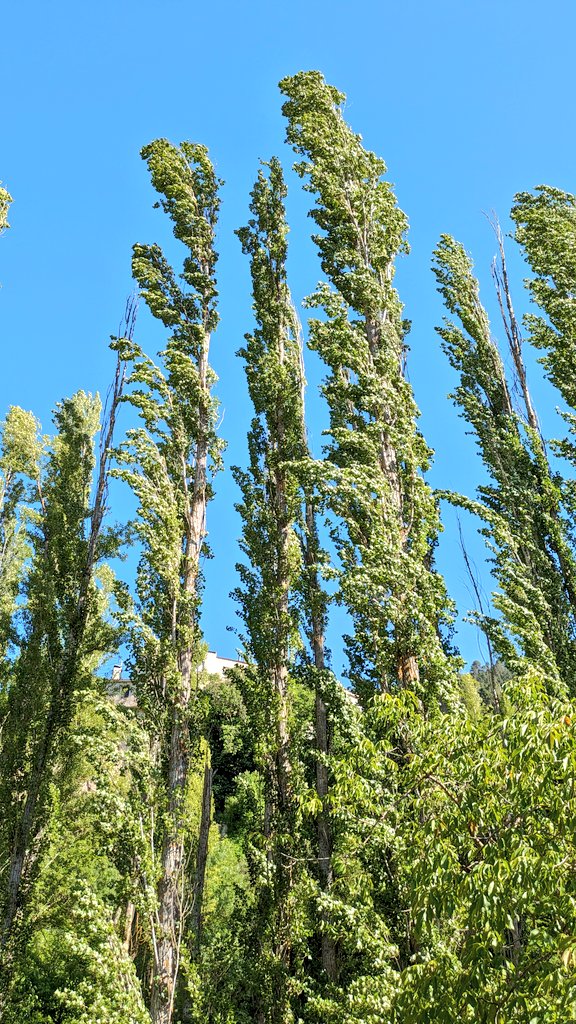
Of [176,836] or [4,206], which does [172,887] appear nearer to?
[176,836]

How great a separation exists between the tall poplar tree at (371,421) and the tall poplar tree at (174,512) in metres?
2.21

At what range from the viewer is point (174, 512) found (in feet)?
33.9

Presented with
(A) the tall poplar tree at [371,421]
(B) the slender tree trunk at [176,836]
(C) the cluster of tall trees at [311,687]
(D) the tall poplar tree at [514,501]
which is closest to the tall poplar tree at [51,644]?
(C) the cluster of tall trees at [311,687]

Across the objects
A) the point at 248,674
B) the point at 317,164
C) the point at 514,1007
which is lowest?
the point at 514,1007

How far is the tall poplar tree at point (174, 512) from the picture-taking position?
8.45 m

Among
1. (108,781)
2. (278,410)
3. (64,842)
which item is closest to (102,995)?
(108,781)

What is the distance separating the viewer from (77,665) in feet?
37.8

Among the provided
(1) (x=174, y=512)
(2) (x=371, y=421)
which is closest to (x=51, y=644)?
(1) (x=174, y=512)

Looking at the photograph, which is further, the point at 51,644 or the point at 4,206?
the point at 51,644

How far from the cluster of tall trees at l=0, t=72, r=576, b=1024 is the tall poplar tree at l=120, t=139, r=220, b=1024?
0.14 ft

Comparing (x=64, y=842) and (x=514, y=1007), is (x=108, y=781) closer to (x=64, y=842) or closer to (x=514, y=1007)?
(x=64, y=842)

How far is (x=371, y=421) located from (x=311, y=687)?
3.95 m

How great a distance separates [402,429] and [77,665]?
6468 mm

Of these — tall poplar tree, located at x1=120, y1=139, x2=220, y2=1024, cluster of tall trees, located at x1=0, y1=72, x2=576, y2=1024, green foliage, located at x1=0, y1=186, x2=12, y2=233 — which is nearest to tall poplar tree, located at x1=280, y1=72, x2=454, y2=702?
cluster of tall trees, located at x1=0, y1=72, x2=576, y2=1024
